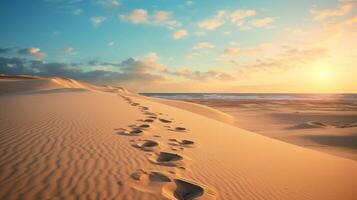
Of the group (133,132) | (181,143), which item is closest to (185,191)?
(181,143)

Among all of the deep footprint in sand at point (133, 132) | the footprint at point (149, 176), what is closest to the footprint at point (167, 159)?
the footprint at point (149, 176)

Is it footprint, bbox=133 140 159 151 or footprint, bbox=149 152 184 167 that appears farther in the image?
footprint, bbox=133 140 159 151

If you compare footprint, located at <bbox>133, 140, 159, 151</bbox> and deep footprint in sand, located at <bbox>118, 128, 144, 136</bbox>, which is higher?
deep footprint in sand, located at <bbox>118, 128, 144, 136</bbox>

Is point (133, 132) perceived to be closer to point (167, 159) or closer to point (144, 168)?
point (167, 159)

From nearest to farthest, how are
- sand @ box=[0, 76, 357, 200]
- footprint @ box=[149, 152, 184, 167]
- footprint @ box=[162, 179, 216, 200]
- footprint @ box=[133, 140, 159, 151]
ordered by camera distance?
sand @ box=[0, 76, 357, 200] → footprint @ box=[162, 179, 216, 200] → footprint @ box=[149, 152, 184, 167] → footprint @ box=[133, 140, 159, 151]

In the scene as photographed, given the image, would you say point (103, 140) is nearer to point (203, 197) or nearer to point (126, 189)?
point (126, 189)

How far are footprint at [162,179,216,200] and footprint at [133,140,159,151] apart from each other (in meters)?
1.78

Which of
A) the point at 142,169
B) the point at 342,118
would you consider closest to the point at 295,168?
the point at 142,169

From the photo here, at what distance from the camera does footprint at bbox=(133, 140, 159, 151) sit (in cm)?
547

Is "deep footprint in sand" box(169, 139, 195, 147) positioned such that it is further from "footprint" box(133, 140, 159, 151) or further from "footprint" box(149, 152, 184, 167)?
"footprint" box(149, 152, 184, 167)

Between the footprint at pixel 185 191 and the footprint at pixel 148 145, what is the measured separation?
5.82ft

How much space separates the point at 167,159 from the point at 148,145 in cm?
101

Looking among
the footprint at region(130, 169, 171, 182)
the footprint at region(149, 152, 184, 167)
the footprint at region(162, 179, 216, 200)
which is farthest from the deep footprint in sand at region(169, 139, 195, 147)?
the footprint at region(162, 179, 216, 200)

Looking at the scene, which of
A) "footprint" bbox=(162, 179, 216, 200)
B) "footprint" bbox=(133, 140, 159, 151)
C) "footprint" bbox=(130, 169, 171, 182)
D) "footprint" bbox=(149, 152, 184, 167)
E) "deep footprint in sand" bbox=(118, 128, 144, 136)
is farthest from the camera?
"deep footprint in sand" bbox=(118, 128, 144, 136)
